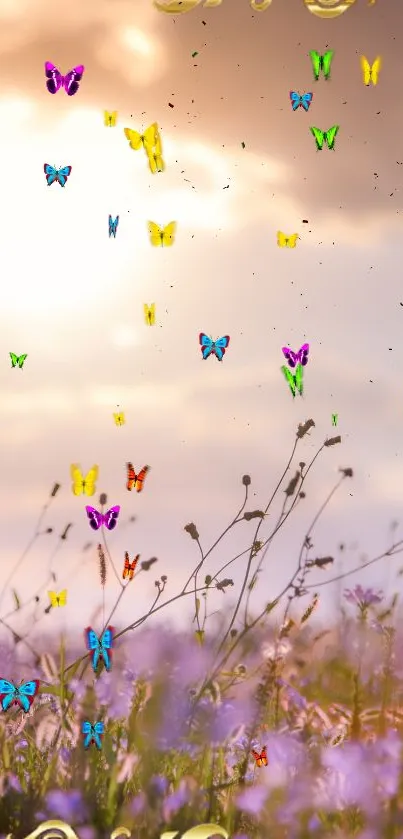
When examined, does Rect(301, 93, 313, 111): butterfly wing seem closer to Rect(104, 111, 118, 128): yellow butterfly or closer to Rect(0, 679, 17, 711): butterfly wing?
Rect(104, 111, 118, 128): yellow butterfly

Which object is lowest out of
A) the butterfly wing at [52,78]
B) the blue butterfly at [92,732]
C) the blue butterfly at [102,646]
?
the blue butterfly at [92,732]

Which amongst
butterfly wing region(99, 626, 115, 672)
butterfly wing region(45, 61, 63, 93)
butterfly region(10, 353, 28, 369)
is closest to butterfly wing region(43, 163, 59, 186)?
butterfly wing region(45, 61, 63, 93)

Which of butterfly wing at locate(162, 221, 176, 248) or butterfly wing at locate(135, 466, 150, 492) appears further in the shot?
butterfly wing at locate(162, 221, 176, 248)

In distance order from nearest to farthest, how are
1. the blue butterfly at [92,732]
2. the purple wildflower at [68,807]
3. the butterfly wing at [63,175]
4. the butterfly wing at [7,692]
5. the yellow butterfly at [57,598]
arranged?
the purple wildflower at [68,807]
the blue butterfly at [92,732]
the butterfly wing at [7,692]
the yellow butterfly at [57,598]
the butterfly wing at [63,175]

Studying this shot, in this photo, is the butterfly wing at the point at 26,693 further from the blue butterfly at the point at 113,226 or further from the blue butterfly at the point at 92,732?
the blue butterfly at the point at 113,226

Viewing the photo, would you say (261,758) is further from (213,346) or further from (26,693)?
(213,346)

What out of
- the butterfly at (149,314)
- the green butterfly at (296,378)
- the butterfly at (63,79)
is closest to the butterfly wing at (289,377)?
the green butterfly at (296,378)

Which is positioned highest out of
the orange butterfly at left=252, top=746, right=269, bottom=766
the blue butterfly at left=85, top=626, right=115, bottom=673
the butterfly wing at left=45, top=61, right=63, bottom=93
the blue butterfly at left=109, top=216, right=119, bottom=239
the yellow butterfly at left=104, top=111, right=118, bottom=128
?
the butterfly wing at left=45, top=61, right=63, bottom=93
